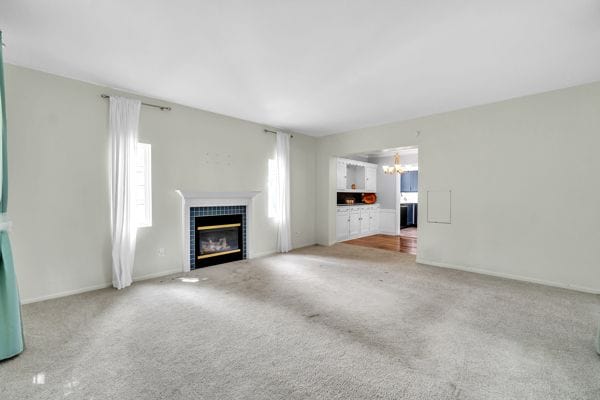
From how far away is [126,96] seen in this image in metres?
3.81

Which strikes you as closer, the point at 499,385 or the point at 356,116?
the point at 499,385

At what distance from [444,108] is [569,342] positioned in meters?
3.61

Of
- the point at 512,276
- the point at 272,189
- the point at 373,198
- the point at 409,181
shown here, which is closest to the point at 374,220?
the point at 373,198

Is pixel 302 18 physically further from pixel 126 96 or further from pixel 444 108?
pixel 444 108

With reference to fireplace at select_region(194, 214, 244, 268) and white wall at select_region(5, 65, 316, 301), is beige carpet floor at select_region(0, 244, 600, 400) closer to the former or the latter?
white wall at select_region(5, 65, 316, 301)

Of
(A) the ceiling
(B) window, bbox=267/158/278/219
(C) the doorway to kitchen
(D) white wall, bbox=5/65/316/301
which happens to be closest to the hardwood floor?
(C) the doorway to kitchen

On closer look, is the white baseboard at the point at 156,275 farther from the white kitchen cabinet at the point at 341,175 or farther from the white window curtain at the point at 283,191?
the white kitchen cabinet at the point at 341,175

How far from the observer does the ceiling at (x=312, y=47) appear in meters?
2.12

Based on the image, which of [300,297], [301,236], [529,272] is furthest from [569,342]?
[301,236]

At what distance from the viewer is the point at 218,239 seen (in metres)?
4.98

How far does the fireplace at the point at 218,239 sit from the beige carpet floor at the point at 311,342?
89 cm

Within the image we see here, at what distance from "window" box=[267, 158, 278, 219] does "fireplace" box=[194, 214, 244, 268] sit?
0.73 metres

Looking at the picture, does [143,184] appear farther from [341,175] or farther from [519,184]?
[519,184]

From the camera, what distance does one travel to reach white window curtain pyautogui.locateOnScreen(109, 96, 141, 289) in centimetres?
362
